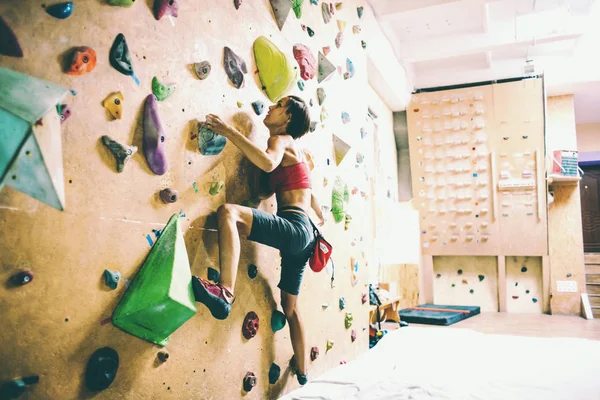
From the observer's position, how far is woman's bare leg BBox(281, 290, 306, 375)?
7.16 ft

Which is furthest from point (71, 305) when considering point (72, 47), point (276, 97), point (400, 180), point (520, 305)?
point (520, 305)

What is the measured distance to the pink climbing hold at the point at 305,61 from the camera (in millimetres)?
2504

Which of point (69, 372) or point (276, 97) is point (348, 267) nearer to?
point (276, 97)

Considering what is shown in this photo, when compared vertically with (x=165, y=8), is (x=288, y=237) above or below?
below

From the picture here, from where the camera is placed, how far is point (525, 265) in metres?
5.73

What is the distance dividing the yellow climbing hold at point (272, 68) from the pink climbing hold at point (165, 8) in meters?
0.52

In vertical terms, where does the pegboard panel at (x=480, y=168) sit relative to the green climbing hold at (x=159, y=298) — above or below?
above

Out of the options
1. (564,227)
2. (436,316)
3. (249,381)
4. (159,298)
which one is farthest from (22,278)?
(564,227)

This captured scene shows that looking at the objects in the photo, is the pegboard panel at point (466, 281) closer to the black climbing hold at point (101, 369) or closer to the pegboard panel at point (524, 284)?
the pegboard panel at point (524, 284)

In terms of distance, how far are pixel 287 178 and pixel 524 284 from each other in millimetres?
4816

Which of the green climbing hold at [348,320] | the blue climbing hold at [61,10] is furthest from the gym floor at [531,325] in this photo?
the blue climbing hold at [61,10]

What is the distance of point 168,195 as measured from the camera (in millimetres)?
1561

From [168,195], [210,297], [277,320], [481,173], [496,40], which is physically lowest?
[277,320]

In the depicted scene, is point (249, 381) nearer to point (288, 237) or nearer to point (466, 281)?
point (288, 237)
